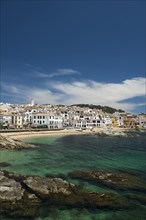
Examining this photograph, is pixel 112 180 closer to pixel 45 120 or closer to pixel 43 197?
pixel 43 197

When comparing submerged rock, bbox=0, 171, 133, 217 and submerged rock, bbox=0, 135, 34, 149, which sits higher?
Result: submerged rock, bbox=0, 135, 34, 149

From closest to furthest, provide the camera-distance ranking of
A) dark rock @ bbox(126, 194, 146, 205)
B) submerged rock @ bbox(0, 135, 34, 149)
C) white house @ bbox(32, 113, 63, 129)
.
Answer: dark rock @ bbox(126, 194, 146, 205) < submerged rock @ bbox(0, 135, 34, 149) < white house @ bbox(32, 113, 63, 129)

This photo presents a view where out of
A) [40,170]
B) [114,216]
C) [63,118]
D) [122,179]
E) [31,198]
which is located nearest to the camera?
[114,216]

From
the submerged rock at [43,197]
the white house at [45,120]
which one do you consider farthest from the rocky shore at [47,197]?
the white house at [45,120]

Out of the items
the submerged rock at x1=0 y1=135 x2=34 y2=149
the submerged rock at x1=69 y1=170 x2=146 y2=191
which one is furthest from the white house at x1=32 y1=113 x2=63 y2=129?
the submerged rock at x1=69 y1=170 x2=146 y2=191

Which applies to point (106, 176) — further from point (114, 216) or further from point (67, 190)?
point (114, 216)

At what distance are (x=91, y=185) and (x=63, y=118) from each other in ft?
380

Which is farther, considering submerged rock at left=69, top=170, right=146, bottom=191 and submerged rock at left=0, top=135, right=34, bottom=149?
submerged rock at left=0, top=135, right=34, bottom=149

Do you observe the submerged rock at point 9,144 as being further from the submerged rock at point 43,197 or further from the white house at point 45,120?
the white house at point 45,120

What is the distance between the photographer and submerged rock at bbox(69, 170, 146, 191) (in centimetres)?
2385

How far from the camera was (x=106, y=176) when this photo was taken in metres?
26.8

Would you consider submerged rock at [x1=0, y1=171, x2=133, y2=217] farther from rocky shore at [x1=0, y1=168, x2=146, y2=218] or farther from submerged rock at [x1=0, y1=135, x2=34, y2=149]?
submerged rock at [x1=0, y1=135, x2=34, y2=149]

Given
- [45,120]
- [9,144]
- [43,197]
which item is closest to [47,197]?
[43,197]

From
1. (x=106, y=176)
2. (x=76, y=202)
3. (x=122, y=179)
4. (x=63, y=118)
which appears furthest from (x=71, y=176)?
(x=63, y=118)
